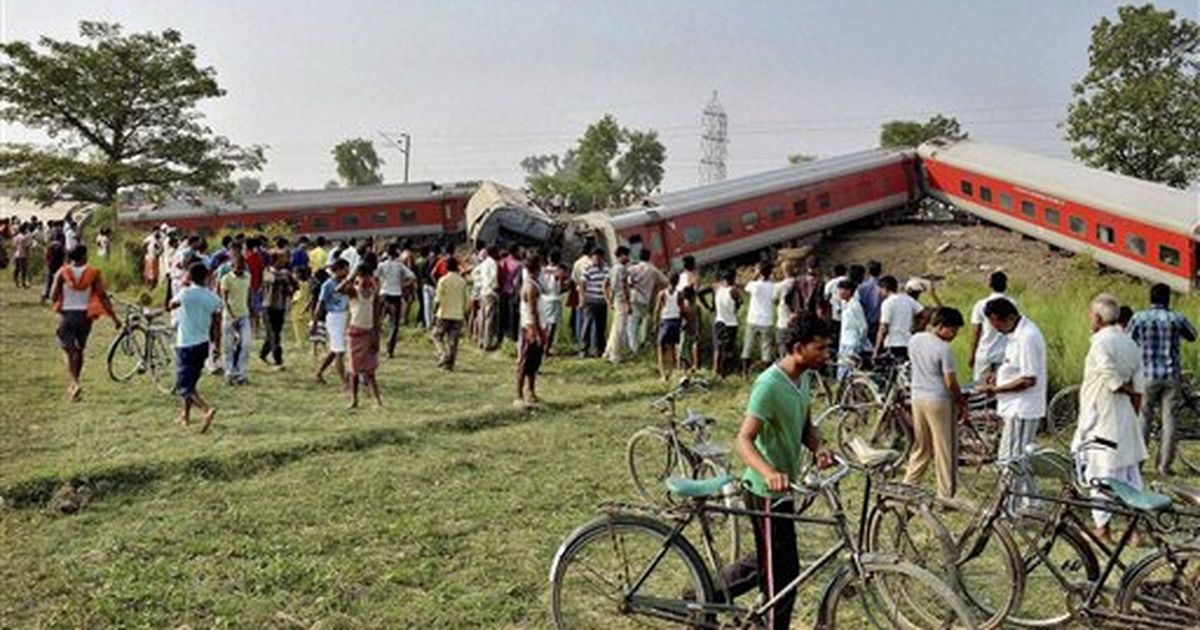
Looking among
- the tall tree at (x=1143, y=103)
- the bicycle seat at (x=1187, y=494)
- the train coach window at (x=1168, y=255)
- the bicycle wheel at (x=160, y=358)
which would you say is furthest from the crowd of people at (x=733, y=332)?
the tall tree at (x=1143, y=103)

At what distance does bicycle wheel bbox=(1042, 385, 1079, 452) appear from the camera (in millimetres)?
9102

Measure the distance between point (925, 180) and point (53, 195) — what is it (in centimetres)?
2781

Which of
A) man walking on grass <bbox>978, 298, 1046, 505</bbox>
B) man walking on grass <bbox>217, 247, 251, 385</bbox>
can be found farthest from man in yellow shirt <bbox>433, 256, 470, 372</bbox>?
man walking on grass <bbox>978, 298, 1046, 505</bbox>

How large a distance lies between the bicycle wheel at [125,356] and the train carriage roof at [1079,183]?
18.5 m

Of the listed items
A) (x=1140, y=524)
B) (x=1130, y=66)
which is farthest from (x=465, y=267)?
(x=1130, y=66)

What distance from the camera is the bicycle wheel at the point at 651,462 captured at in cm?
688

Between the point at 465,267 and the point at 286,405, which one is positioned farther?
the point at 465,267

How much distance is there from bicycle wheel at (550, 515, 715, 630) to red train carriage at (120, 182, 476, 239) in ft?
85.0

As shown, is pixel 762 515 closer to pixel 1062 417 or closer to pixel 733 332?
pixel 1062 417

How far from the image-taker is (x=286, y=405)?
33.3ft

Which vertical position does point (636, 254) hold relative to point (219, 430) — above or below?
above

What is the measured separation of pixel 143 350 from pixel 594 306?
236 inches

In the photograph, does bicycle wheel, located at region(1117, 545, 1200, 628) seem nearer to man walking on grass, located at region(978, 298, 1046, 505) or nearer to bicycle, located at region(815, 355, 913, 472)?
man walking on grass, located at region(978, 298, 1046, 505)

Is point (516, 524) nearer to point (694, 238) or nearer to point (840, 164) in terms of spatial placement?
point (694, 238)
